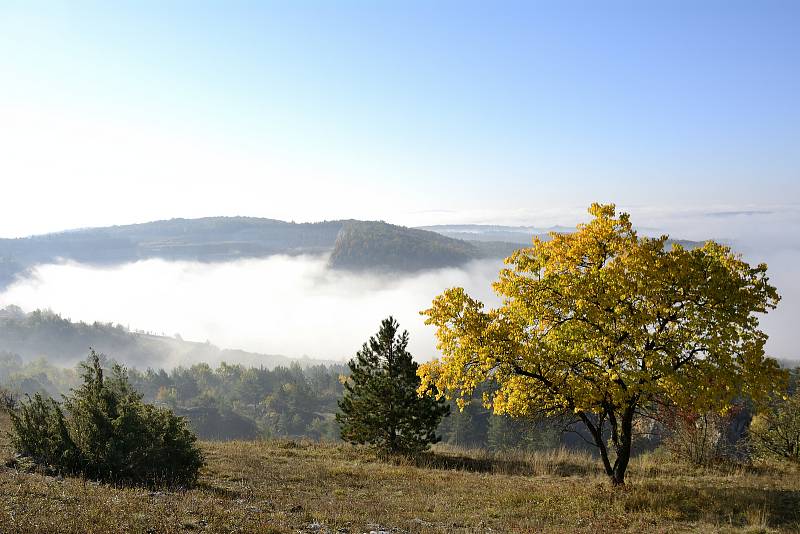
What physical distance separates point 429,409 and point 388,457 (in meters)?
3.31

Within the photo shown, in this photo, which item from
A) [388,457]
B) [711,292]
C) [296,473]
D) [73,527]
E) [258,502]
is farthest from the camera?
[388,457]

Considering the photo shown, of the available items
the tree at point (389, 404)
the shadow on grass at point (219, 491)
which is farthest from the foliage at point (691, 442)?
the shadow on grass at point (219, 491)

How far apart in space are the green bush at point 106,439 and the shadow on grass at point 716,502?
13925 mm

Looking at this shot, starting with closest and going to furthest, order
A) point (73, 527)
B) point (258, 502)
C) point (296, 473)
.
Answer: point (73, 527) < point (258, 502) < point (296, 473)

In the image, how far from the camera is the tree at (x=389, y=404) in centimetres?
2830

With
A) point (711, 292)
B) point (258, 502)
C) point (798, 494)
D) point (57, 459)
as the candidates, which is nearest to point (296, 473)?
point (258, 502)

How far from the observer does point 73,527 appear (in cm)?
965

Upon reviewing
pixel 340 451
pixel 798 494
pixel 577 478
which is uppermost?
pixel 798 494

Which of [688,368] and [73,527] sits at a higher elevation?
[688,368]

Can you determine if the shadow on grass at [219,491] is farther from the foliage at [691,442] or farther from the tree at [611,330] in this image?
the foliage at [691,442]

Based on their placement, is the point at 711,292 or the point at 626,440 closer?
the point at 711,292

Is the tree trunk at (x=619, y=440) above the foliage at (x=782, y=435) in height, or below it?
above

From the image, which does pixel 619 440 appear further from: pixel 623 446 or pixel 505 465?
pixel 505 465

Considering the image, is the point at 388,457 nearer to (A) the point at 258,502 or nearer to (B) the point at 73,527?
(A) the point at 258,502
